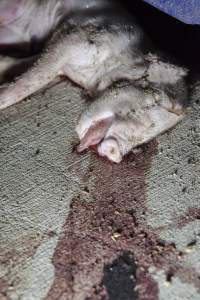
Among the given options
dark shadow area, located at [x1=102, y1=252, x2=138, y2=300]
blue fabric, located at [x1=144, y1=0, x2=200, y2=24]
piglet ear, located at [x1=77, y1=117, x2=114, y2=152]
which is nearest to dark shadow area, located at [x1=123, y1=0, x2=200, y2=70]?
blue fabric, located at [x1=144, y1=0, x2=200, y2=24]

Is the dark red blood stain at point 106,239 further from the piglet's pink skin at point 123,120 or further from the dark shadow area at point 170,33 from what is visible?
the dark shadow area at point 170,33

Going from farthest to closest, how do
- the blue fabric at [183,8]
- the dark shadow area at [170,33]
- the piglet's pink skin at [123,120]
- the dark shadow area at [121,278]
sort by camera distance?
1. the dark shadow area at [170,33]
2. the blue fabric at [183,8]
3. the piglet's pink skin at [123,120]
4. the dark shadow area at [121,278]

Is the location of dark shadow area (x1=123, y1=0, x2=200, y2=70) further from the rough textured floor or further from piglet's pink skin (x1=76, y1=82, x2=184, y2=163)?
piglet's pink skin (x1=76, y1=82, x2=184, y2=163)

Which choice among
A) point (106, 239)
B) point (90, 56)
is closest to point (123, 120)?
point (90, 56)

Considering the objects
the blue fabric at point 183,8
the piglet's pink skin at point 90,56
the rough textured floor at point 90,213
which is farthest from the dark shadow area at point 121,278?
the blue fabric at point 183,8

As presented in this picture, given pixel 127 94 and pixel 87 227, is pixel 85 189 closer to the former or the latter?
pixel 87 227

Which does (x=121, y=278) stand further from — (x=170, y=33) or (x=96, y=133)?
(x=170, y=33)

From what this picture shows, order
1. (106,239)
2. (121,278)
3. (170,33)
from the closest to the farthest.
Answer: (121,278) → (106,239) → (170,33)

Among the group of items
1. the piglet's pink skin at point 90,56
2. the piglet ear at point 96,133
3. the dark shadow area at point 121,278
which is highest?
the piglet's pink skin at point 90,56
